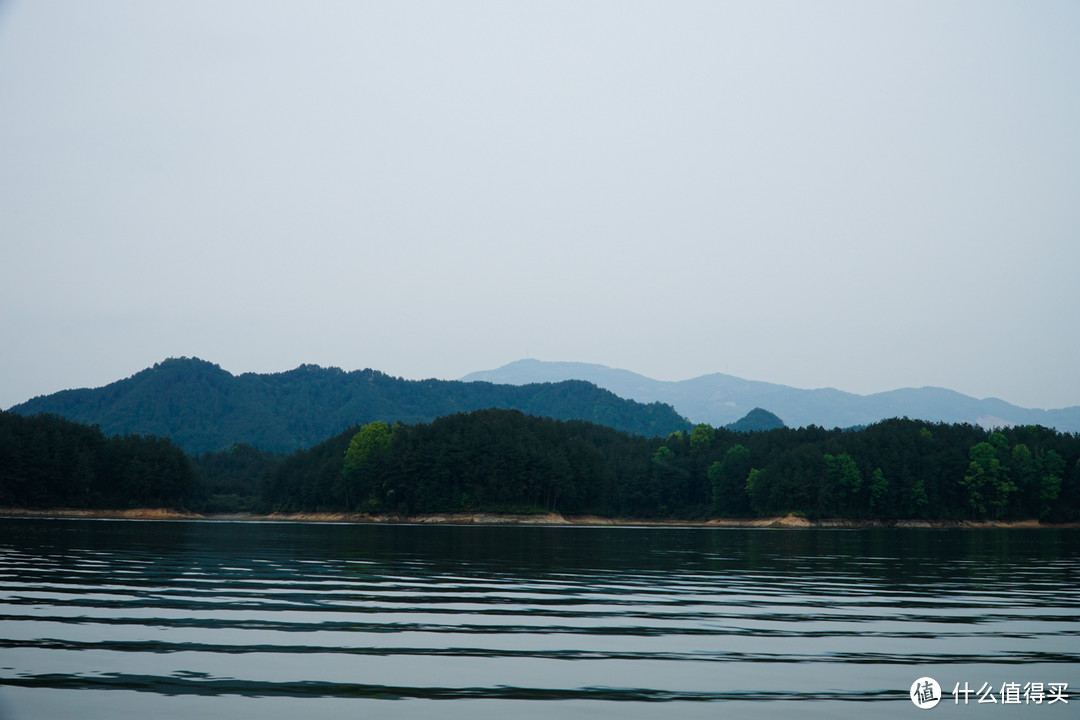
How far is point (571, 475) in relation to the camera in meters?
168

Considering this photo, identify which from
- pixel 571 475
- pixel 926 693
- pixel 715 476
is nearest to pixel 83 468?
pixel 571 475

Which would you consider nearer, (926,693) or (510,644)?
(926,693)

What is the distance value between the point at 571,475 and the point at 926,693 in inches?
6132

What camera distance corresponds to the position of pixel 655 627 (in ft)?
65.9

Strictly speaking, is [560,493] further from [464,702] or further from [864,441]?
[464,702]

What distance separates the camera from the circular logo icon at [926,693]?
13.1m

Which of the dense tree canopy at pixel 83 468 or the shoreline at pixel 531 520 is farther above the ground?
the dense tree canopy at pixel 83 468

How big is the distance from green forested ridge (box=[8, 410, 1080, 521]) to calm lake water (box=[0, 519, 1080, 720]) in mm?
130562

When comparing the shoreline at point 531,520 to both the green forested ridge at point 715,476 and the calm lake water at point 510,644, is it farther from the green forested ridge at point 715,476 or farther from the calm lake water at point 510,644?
the calm lake water at point 510,644

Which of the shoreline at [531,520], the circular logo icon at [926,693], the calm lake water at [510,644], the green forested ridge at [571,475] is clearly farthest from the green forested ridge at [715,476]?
the circular logo icon at [926,693]

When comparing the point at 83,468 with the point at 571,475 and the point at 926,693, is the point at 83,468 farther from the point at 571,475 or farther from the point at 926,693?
the point at 926,693

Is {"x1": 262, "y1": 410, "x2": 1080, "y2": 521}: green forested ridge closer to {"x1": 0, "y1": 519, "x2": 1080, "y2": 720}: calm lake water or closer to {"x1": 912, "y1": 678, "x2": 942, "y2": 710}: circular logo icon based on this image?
{"x1": 0, "y1": 519, "x2": 1080, "y2": 720}: calm lake water

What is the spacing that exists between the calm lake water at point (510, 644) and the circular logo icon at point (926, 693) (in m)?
0.16

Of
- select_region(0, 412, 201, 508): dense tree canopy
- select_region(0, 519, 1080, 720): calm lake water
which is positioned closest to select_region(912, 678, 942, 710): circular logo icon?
select_region(0, 519, 1080, 720): calm lake water
